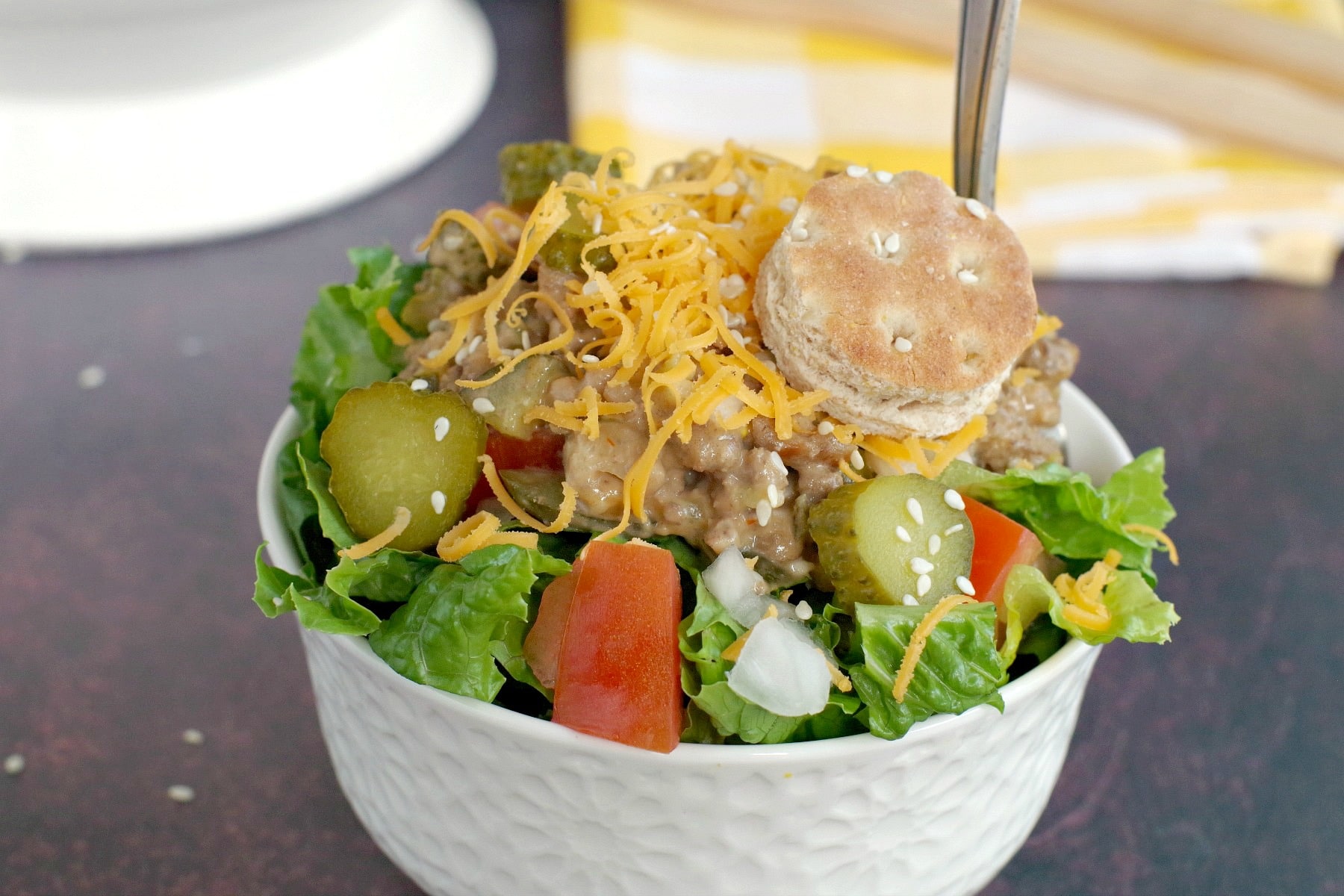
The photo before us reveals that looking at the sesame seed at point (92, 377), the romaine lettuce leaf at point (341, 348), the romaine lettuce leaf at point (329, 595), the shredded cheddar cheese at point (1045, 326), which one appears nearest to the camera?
the romaine lettuce leaf at point (329, 595)

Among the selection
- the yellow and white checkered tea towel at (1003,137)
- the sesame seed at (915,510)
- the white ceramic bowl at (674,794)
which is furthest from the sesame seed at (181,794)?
the yellow and white checkered tea towel at (1003,137)

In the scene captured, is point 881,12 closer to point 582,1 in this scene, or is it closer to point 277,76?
point 582,1

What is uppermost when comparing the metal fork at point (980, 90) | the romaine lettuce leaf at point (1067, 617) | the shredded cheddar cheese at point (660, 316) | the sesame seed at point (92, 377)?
the metal fork at point (980, 90)

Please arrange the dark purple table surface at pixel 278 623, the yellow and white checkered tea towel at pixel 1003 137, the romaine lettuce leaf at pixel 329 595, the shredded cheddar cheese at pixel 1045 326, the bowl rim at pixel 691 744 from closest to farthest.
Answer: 1. the bowl rim at pixel 691 744
2. the romaine lettuce leaf at pixel 329 595
3. the shredded cheddar cheese at pixel 1045 326
4. the dark purple table surface at pixel 278 623
5. the yellow and white checkered tea towel at pixel 1003 137

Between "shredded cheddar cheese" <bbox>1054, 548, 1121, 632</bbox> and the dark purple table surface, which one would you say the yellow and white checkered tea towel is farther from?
"shredded cheddar cheese" <bbox>1054, 548, 1121, 632</bbox>

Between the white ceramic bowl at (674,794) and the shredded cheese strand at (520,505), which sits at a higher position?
the shredded cheese strand at (520,505)

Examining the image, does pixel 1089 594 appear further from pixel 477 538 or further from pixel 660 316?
pixel 477 538

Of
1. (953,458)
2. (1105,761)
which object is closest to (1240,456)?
(1105,761)

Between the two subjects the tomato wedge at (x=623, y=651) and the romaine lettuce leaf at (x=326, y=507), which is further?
the romaine lettuce leaf at (x=326, y=507)

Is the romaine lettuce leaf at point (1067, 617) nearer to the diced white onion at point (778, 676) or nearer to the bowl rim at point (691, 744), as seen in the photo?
the bowl rim at point (691, 744)
